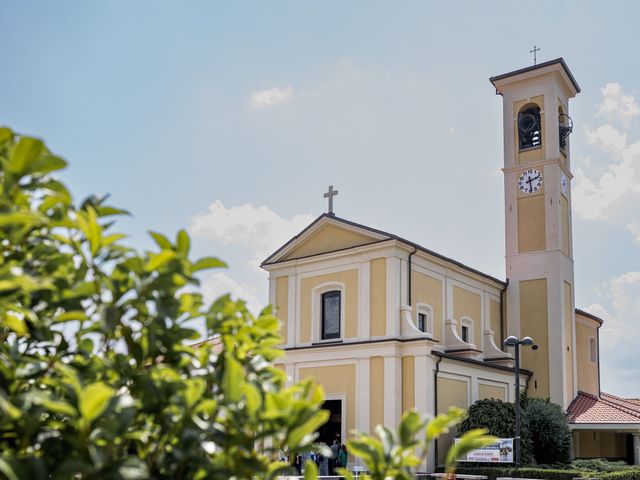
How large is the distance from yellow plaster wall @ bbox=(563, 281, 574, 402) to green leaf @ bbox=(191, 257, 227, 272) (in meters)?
28.6

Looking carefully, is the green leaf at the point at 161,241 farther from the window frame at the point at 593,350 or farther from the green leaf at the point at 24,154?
the window frame at the point at 593,350

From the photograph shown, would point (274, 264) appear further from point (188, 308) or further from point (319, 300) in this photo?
point (188, 308)

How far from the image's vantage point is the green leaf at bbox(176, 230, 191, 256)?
232cm

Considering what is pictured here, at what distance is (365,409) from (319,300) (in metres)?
4.47

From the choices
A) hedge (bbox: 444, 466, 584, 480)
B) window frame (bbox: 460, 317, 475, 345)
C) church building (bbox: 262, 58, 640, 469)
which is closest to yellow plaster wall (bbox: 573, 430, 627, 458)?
church building (bbox: 262, 58, 640, 469)

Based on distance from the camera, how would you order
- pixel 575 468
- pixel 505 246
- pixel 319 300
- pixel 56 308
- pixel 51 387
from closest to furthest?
1. pixel 56 308
2. pixel 51 387
3. pixel 575 468
4. pixel 319 300
5. pixel 505 246

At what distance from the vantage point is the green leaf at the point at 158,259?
7.26ft

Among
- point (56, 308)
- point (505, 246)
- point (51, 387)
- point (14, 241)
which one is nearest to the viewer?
point (14, 241)

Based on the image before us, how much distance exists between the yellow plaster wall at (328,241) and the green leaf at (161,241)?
72.8 ft

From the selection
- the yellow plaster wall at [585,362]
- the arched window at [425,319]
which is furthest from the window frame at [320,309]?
the yellow plaster wall at [585,362]

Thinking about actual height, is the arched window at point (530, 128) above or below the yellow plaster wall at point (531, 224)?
above

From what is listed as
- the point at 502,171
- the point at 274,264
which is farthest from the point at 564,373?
the point at 274,264

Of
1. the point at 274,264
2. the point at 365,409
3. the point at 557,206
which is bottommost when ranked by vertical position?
the point at 365,409

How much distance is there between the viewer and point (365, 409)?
75.5ft
